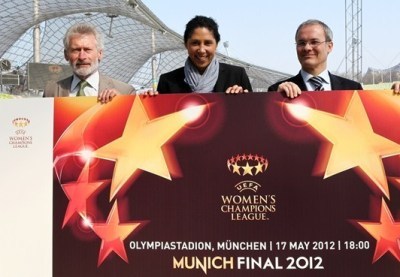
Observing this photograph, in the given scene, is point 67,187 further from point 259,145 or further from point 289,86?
point 289,86

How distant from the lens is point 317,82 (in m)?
4.24

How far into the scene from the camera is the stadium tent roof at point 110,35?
135 feet

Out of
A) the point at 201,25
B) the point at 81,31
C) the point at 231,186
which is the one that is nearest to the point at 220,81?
the point at 201,25

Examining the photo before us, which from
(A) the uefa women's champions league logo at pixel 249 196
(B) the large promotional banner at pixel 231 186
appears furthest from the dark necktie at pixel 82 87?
(A) the uefa women's champions league logo at pixel 249 196

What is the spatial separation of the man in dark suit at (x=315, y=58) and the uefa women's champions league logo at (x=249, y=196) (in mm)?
659

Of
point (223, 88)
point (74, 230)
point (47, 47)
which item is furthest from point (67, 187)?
point (47, 47)

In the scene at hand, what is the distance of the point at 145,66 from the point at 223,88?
6843 cm

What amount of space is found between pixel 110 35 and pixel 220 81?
47.9m

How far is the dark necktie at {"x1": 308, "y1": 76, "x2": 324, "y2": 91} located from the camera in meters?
4.23

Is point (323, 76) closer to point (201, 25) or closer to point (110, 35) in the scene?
point (201, 25)

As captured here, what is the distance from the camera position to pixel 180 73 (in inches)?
175

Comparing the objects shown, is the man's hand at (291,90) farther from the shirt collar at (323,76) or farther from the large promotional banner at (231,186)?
the shirt collar at (323,76)

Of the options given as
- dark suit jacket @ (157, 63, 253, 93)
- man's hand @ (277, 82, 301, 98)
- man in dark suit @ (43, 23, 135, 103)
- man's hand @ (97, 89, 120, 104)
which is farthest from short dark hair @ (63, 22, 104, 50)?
man's hand @ (277, 82, 301, 98)

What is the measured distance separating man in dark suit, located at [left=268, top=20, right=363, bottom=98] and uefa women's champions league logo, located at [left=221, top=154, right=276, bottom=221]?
26.0 inches
